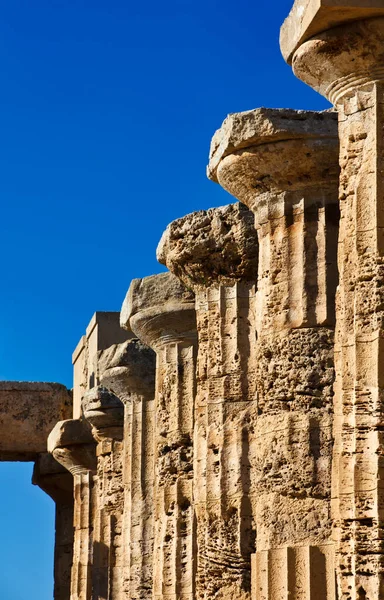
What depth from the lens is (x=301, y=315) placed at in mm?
12812

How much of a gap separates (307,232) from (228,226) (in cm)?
227

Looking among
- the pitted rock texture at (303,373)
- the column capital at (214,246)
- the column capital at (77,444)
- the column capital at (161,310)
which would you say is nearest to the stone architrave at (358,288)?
the pitted rock texture at (303,373)

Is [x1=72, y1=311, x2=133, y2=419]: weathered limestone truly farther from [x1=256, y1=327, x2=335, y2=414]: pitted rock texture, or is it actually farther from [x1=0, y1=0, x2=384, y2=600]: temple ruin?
[x1=256, y1=327, x2=335, y2=414]: pitted rock texture

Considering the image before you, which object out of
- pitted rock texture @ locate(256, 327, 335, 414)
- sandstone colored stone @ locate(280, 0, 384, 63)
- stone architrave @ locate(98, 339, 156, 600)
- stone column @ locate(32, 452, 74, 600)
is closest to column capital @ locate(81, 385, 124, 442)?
stone architrave @ locate(98, 339, 156, 600)

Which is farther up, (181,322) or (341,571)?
(181,322)

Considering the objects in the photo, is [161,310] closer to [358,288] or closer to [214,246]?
[214,246]

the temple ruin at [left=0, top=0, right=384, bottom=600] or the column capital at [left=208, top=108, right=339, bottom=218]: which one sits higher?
the column capital at [left=208, top=108, right=339, bottom=218]

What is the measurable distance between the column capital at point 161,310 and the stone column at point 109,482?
450cm

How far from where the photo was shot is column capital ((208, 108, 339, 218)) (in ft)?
41.7

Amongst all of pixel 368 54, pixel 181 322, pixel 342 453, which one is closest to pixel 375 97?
pixel 368 54

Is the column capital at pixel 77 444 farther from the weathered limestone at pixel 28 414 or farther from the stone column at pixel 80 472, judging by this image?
the weathered limestone at pixel 28 414

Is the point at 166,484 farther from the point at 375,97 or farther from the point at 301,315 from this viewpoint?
the point at 375,97

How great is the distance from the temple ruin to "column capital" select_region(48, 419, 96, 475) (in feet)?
12.1

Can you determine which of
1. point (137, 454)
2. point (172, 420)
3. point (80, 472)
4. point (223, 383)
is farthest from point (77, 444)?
point (223, 383)
